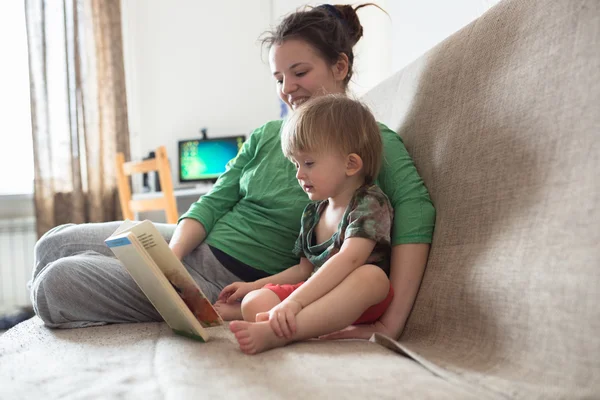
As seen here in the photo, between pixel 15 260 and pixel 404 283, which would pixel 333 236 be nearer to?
pixel 404 283

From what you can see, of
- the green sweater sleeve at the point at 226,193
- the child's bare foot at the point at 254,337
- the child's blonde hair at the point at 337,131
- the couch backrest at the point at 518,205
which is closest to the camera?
the couch backrest at the point at 518,205

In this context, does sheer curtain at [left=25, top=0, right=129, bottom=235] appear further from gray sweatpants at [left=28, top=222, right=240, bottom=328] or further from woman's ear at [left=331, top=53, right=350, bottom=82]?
woman's ear at [left=331, top=53, right=350, bottom=82]

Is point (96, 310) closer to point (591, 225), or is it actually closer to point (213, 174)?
point (591, 225)

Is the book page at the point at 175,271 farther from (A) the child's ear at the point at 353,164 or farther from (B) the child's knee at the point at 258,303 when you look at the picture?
(A) the child's ear at the point at 353,164

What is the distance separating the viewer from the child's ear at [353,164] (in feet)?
3.50

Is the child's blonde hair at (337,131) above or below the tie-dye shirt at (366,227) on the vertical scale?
above

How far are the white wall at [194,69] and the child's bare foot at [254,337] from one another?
3.10 metres

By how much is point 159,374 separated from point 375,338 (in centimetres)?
35

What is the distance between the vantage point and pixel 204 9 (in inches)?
152

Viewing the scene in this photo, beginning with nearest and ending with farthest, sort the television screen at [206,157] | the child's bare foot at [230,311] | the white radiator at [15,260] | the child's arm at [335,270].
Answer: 1. the child's arm at [335,270]
2. the child's bare foot at [230,311]
3. the white radiator at [15,260]
4. the television screen at [206,157]

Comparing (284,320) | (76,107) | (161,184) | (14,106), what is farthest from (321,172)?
(14,106)

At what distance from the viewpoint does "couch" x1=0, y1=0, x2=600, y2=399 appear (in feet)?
2.04


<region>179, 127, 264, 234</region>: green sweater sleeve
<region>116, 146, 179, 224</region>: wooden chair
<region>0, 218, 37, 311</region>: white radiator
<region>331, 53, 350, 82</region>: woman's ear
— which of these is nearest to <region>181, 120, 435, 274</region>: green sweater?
<region>179, 127, 264, 234</region>: green sweater sleeve

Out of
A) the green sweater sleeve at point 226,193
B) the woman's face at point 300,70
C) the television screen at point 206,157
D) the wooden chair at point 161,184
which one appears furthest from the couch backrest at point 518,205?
the television screen at point 206,157
